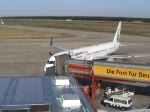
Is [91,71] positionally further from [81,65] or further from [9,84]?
[9,84]

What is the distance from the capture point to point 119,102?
35.1m

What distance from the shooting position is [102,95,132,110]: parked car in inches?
1362

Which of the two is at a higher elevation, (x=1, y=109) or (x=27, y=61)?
(x=1, y=109)

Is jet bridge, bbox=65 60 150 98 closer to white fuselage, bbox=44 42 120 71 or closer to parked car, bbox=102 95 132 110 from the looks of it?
parked car, bbox=102 95 132 110

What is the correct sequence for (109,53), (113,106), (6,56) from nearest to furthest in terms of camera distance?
(113,106) → (109,53) → (6,56)

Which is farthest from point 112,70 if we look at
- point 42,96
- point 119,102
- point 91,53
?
point 91,53

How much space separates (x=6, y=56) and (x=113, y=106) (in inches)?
1715

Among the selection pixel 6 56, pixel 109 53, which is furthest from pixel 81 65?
pixel 6 56

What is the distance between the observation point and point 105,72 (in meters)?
39.1

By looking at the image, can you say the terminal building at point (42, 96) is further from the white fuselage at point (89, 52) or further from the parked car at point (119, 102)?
the white fuselage at point (89, 52)

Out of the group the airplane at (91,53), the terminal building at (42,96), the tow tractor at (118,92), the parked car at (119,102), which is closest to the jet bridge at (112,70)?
the tow tractor at (118,92)

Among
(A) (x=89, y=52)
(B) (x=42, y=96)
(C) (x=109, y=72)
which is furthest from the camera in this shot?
(A) (x=89, y=52)

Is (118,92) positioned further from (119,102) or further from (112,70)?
(119,102)

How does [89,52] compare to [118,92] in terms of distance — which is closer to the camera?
[118,92]
